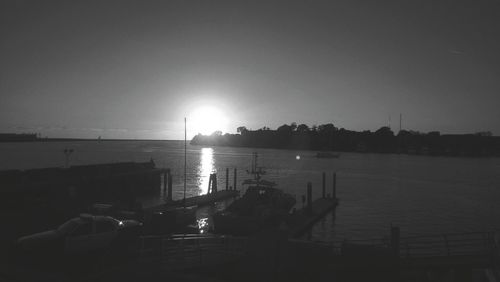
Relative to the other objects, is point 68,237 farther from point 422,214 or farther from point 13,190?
point 422,214

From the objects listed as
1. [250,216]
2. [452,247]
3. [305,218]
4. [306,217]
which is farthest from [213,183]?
[452,247]

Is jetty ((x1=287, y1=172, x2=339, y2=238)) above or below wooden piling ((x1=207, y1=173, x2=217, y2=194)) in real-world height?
below

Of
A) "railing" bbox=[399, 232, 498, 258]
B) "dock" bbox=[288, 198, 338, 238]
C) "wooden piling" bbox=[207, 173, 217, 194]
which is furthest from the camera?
"wooden piling" bbox=[207, 173, 217, 194]

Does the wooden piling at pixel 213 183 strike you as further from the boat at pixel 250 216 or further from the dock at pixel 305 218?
the boat at pixel 250 216

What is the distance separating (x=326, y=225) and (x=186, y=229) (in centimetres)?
1917

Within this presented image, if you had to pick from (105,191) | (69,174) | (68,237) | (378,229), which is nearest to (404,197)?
(378,229)

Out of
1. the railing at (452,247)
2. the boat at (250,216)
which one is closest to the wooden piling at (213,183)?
the boat at (250,216)

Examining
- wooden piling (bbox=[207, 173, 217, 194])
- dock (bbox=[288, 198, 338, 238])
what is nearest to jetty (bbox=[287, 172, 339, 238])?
dock (bbox=[288, 198, 338, 238])

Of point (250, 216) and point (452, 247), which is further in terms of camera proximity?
point (452, 247)

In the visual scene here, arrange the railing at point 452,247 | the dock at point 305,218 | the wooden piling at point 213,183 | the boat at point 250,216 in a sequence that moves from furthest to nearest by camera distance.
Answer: the wooden piling at point 213,183
the dock at point 305,218
the boat at point 250,216
the railing at point 452,247

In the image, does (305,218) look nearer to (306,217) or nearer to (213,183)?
(306,217)

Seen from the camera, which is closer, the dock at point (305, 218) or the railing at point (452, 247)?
the railing at point (452, 247)

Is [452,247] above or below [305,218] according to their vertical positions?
below

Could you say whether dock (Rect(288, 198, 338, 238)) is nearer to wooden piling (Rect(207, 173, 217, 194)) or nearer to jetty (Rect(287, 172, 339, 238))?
jetty (Rect(287, 172, 339, 238))
